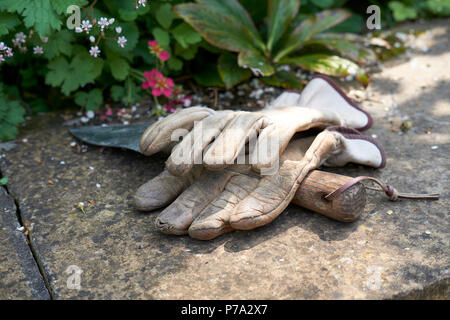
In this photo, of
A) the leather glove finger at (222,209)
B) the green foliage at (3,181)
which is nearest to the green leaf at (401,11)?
the leather glove finger at (222,209)

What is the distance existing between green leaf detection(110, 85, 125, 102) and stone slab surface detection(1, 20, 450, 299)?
1.69ft

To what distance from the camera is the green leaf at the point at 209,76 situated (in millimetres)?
3139

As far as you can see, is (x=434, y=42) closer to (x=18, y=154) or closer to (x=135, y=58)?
(x=135, y=58)

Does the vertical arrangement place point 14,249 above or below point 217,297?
above

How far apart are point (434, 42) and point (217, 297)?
3025 mm

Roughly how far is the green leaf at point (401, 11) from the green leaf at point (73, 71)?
8.51 ft

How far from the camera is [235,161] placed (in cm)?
208

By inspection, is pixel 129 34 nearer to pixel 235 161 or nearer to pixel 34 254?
pixel 235 161

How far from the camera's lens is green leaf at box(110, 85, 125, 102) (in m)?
3.01

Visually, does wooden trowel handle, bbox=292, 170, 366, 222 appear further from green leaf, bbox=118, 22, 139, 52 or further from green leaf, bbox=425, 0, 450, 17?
green leaf, bbox=425, 0, 450, 17

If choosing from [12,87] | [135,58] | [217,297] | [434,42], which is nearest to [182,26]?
[135,58]

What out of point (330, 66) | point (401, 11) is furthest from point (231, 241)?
point (401, 11)
